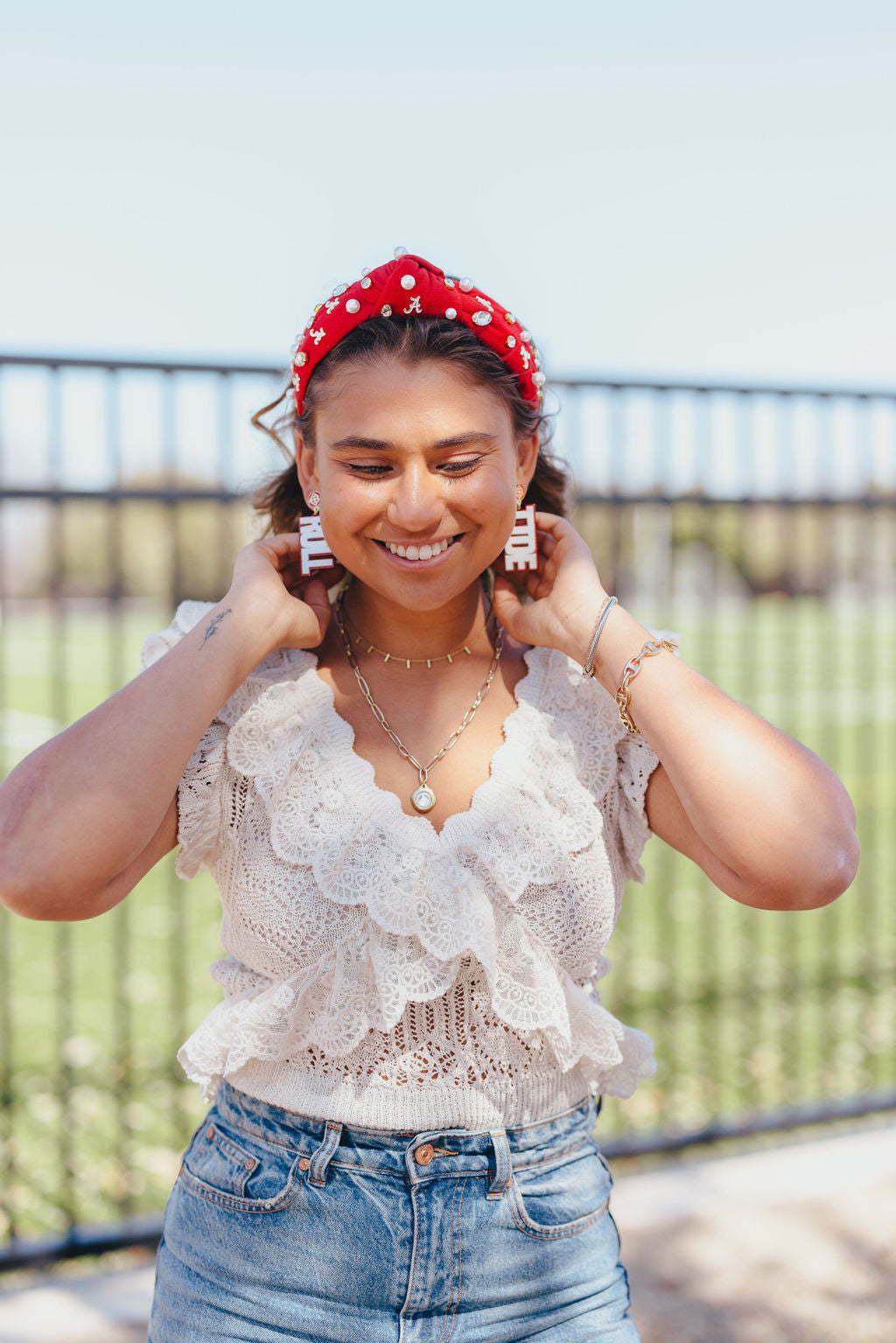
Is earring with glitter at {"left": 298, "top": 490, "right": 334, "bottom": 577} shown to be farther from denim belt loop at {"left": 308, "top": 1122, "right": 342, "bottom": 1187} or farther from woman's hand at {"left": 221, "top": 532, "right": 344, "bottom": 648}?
denim belt loop at {"left": 308, "top": 1122, "right": 342, "bottom": 1187}

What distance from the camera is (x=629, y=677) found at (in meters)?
1.69

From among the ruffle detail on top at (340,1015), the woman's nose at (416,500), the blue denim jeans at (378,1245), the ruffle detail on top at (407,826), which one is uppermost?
the woman's nose at (416,500)

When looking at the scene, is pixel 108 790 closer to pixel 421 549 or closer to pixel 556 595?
pixel 421 549

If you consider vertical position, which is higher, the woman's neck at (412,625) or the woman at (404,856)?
the woman's neck at (412,625)

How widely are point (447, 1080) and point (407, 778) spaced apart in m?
0.43

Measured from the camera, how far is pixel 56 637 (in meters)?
3.38

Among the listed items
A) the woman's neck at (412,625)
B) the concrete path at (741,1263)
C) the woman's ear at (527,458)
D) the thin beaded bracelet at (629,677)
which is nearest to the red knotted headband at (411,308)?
the woman's ear at (527,458)

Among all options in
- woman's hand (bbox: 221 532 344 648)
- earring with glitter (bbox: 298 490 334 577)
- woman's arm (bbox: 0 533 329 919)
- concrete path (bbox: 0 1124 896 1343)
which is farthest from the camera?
concrete path (bbox: 0 1124 896 1343)

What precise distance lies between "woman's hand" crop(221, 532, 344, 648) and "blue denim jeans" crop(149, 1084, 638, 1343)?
683 millimetres

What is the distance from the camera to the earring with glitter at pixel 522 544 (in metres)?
1.90

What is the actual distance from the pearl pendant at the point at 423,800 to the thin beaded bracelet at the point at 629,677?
1.01 ft

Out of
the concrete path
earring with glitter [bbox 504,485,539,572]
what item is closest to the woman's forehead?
earring with glitter [bbox 504,485,539,572]

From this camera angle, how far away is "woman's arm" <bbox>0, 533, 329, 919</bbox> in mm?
1508

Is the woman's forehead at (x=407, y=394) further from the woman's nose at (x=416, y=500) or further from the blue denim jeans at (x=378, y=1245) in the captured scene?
the blue denim jeans at (x=378, y=1245)
